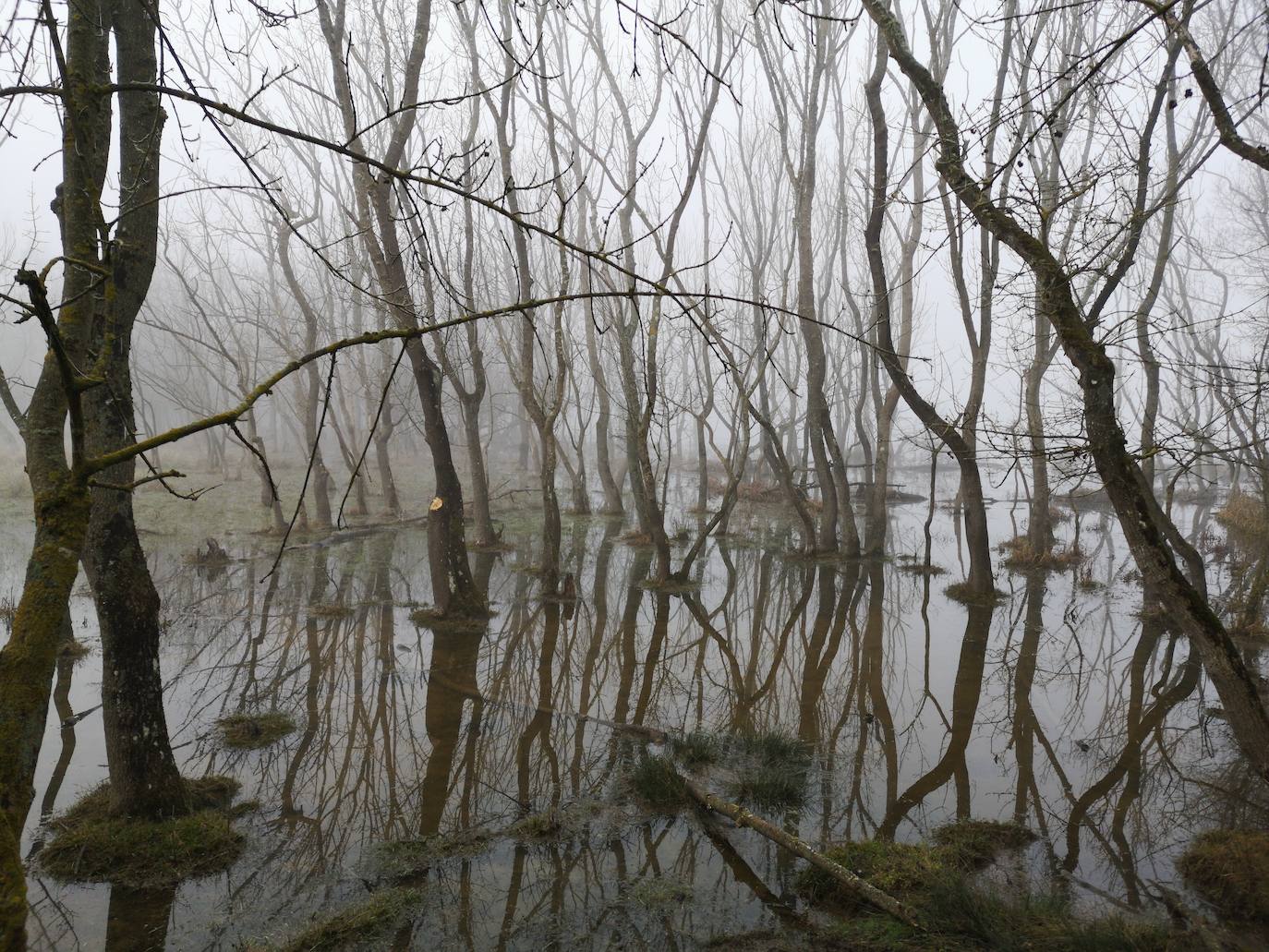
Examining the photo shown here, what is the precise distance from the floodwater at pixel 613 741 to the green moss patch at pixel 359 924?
9cm

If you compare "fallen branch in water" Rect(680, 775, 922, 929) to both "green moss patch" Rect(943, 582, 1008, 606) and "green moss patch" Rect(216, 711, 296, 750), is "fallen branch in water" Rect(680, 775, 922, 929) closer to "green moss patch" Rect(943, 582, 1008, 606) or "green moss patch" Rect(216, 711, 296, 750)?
"green moss patch" Rect(216, 711, 296, 750)

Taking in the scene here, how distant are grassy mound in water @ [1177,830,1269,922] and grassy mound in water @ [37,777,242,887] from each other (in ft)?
16.0

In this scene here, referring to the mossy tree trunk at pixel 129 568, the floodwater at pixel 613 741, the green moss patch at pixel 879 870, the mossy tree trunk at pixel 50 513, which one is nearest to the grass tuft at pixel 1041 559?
the floodwater at pixel 613 741

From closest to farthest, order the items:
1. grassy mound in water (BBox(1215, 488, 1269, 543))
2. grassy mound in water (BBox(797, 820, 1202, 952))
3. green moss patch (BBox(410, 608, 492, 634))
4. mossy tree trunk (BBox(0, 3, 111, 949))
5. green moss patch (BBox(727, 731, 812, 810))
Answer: mossy tree trunk (BBox(0, 3, 111, 949))
grassy mound in water (BBox(797, 820, 1202, 952))
green moss patch (BBox(727, 731, 812, 810))
green moss patch (BBox(410, 608, 492, 634))
grassy mound in water (BBox(1215, 488, 1269, 543))

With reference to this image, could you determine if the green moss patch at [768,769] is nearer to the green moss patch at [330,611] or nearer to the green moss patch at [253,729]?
the green moss patch at [253,729]

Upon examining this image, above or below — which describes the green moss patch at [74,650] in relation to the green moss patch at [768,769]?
above

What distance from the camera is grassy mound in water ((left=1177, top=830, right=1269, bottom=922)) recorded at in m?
3.91

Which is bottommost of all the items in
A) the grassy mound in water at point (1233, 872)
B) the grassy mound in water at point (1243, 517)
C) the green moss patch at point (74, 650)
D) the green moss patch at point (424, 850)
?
the grassy mound in water at point (1233, 872)

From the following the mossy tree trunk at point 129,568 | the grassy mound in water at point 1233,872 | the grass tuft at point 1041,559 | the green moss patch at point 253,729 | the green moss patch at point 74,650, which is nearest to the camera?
the grassy mound in water at point 1233,872

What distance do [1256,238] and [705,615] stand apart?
863 inches

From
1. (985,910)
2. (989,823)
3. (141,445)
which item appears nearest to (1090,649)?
(989,823)

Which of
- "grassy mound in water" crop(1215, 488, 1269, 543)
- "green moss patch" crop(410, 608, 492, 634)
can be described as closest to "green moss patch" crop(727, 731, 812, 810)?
"green moss patch" crop(410, 608, 492, 634)

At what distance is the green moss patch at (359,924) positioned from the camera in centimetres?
355

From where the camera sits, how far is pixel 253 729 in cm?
602
